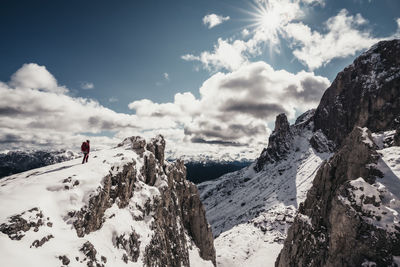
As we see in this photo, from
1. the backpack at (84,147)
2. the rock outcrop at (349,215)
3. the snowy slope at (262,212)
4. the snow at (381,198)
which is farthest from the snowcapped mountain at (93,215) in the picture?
the snowy slope at (262,212)

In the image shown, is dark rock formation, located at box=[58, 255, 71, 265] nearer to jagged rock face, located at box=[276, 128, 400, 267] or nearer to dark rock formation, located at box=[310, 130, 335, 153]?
jagged rock face, located at box=[276, 128, 400, 267]

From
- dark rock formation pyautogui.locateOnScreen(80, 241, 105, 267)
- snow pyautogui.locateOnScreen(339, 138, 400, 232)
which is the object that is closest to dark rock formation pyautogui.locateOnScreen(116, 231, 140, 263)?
dark rock formation pyautogui.locateOnScreen(80, 241, 105, 267)

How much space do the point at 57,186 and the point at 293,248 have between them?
120 ft

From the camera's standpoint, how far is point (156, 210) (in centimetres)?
4081

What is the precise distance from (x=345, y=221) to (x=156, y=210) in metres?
29.7

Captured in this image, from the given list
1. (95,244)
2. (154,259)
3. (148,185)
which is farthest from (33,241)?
(148,185)

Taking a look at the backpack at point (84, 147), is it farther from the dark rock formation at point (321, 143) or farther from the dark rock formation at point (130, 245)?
the dark rock formation at point (321, 143)

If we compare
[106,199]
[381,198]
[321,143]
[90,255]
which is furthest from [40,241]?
[321,143]

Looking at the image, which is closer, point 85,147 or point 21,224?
point 21,224

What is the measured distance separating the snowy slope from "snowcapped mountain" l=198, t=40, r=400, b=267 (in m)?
0.45

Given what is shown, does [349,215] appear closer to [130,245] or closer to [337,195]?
[337,195]

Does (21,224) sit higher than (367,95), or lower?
lower

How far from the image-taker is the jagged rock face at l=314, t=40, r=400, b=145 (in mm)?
131500

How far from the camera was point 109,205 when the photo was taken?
32406 millimetres
